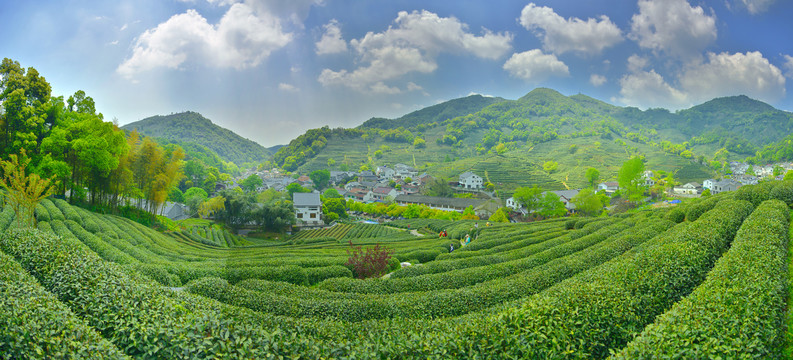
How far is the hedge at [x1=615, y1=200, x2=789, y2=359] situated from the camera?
15.5ft

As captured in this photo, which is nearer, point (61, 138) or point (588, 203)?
point (61, 138)

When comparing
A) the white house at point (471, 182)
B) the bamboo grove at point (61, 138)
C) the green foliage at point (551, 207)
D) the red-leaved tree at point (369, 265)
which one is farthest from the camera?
the white house at point (471, 182)

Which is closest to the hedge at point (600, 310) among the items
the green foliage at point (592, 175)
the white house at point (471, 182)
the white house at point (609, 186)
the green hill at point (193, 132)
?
the white house at point (609, 186)

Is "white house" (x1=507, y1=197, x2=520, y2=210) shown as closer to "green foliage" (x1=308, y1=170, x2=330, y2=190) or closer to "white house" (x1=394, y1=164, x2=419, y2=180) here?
"white house" (x1=394, y1=164, x2=419, y2=180)

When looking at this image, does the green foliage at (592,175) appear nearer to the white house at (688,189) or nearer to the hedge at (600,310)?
the white house at (688,189)

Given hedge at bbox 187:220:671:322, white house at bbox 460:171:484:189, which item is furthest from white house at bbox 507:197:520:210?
hedge at bbox 187:220:671:322

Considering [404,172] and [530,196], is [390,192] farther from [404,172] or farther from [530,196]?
[530,196]

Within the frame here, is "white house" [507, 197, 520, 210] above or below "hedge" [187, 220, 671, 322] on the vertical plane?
below

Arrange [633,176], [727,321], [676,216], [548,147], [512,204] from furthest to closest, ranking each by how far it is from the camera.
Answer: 1. [548,147]
2. [512,204]
3. [633,176]
4. [676,216]
5. [727,321]

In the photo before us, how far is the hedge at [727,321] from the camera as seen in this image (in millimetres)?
4715

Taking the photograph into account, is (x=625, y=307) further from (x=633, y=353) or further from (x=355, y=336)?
(x=355, y=336)

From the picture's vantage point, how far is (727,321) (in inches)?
214

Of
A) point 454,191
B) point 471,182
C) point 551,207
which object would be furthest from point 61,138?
point 471,182

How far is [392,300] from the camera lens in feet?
28.2
